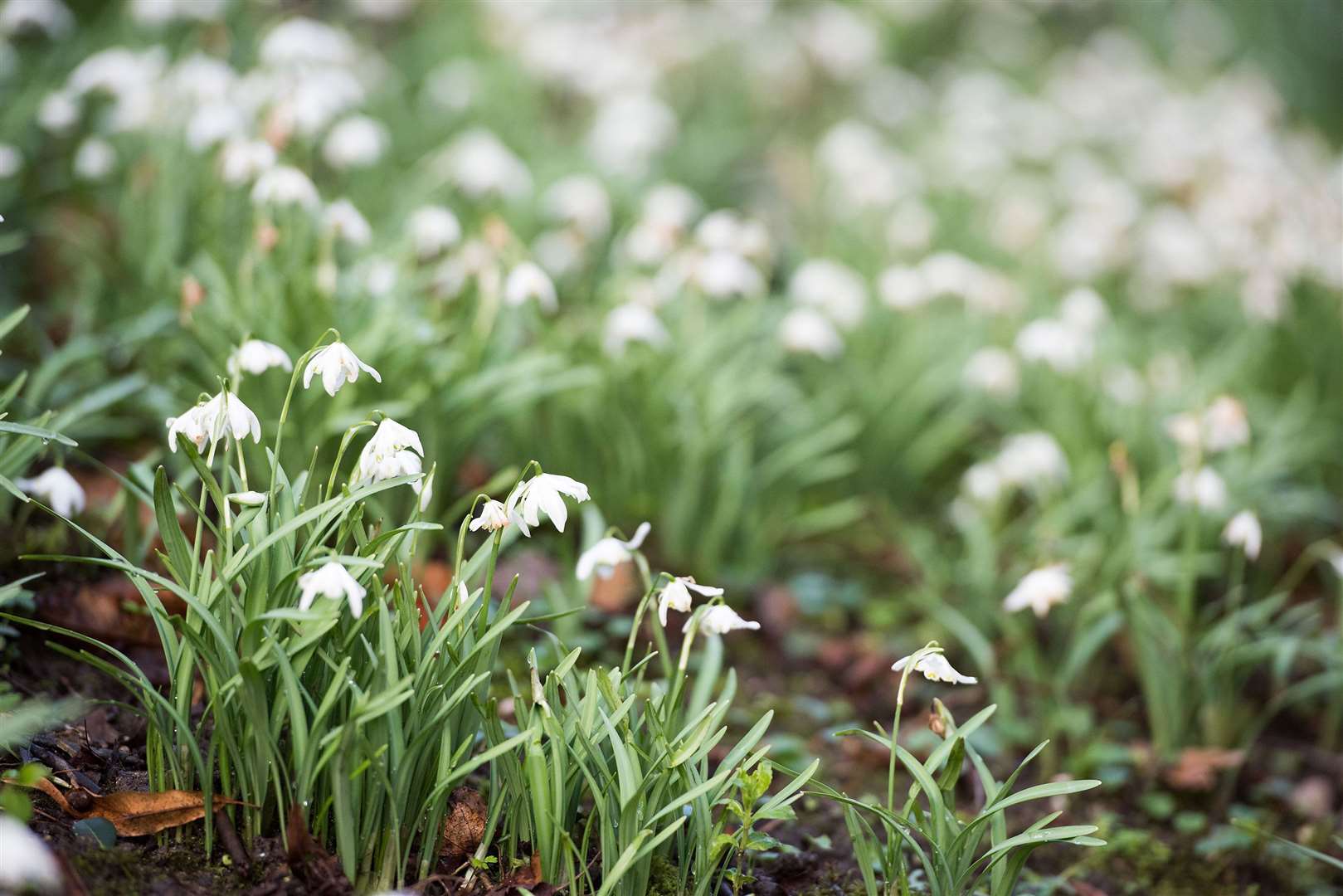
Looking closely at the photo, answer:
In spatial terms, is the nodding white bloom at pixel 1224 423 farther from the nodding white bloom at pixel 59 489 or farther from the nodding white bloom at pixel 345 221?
the nodding white bloom at pixel 59 489

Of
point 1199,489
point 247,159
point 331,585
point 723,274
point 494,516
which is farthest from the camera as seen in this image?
point 723,274

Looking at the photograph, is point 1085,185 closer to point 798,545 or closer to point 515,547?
point 798,545

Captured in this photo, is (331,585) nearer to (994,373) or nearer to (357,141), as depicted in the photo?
(357,141)

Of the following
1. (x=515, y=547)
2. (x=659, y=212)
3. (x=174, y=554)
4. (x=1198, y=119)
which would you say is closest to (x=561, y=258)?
(x=659, y=212)

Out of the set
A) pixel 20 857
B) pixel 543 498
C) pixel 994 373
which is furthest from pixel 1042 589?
pixel 20 857

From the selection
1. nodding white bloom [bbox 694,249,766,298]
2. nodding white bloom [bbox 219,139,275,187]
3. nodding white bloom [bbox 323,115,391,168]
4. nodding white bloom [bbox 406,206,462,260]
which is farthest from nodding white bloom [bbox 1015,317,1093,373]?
nodding white bloom [bbox 219,139,275,187]
